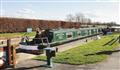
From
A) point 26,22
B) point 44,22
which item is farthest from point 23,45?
point 44,22

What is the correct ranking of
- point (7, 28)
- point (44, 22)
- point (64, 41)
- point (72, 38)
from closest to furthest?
point (64, 41)
point (72, 38)
point (7, 28)
point (44, 22)

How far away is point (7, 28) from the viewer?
43.5 metres

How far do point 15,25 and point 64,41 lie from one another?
73.6 ft

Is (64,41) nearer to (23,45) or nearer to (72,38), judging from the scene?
(72,38)

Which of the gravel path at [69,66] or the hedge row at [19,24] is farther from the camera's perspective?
the hedge row at [19,24]

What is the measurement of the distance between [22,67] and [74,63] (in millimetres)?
2683

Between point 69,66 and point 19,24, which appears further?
point 19,24

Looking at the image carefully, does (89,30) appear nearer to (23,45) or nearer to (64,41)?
(64,41)

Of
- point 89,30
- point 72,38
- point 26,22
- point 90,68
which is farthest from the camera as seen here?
point 26,22

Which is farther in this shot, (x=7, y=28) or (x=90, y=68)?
(x=7, y=28)

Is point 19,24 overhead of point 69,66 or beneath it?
beneath

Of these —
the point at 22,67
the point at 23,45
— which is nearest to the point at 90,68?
the point at 22,67

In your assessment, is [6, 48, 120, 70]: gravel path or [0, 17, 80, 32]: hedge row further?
[0, 17, 80, 32]: hedge row

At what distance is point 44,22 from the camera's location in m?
55.1
